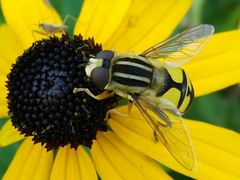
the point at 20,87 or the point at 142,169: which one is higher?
the point at 20,87

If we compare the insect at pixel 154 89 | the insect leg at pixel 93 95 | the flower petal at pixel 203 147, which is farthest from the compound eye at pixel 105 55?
the flower petal at pixel 203 147

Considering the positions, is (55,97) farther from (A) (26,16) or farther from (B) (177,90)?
(A) (26,16)

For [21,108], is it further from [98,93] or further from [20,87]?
[98,93]

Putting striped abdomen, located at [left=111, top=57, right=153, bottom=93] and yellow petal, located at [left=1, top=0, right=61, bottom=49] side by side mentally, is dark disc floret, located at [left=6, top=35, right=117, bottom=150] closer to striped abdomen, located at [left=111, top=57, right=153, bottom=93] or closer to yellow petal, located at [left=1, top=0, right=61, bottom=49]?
striped abdomen, located at [left=111, top=57, right=153, bottom=93]

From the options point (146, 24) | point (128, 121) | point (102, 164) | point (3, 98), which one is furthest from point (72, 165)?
point (146, 24)

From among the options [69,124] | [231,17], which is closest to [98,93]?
[69,124]

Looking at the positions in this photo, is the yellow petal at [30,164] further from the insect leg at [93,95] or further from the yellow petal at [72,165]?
the insect leg at [93,95]
